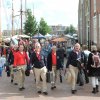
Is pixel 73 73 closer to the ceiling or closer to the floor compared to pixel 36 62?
closer to the floor

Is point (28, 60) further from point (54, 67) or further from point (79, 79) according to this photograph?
point (79, 79)

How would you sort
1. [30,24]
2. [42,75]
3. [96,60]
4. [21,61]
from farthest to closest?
1. [30,24]
2. [21,61]
3. [96,60]
4. [42,75]

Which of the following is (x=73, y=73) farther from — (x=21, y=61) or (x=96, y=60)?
(x=21, y=61)

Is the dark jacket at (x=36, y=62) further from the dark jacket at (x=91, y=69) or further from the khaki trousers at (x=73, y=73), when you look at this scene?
the dark jacket at (x=91, y=69)

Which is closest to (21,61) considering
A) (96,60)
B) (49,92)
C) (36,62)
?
(36,62)

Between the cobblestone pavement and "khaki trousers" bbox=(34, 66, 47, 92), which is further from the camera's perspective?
"khaki trousers" bbox=(34, 66, 47, 92)

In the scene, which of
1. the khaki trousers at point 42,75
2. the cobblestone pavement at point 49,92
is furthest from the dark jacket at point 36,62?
the cobblestone pavement at point 49,92

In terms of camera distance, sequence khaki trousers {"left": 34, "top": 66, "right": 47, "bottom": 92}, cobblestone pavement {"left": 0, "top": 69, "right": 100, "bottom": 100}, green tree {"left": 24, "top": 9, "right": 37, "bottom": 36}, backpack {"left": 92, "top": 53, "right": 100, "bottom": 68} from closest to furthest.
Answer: cobblestone pavement {"left": 0, "top": 69, "right": 100, "bottom": 100}, khaki trousers {"left": 34, "top": 66, "right": 47, "bottom": 92}, backpack {"left": 92, "top": 53, "right": 100, "bottom": 68}, green tree {"left": 24, "top": 9, "right": 37, "bottom": 36}

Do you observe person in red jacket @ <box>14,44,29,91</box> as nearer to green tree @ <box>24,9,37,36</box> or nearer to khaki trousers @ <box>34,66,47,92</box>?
khaki trousers @ <box>34,66,47,92</box>

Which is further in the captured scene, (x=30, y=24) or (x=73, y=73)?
(x=30, y=24)

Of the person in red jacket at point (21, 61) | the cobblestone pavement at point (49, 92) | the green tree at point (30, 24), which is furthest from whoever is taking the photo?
the green tree at point (30, 24)

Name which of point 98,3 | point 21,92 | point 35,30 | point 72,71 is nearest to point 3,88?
point 21,92

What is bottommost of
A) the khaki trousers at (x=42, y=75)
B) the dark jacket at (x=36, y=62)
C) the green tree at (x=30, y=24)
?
the khaki trousers at (x=42, y=75)

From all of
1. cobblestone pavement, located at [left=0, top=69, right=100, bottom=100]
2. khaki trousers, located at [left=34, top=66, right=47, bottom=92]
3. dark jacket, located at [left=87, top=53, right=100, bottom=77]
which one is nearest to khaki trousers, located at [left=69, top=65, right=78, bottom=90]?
cobblestone pavement, located at [left=0, top=69, right=100, bottom=100]
